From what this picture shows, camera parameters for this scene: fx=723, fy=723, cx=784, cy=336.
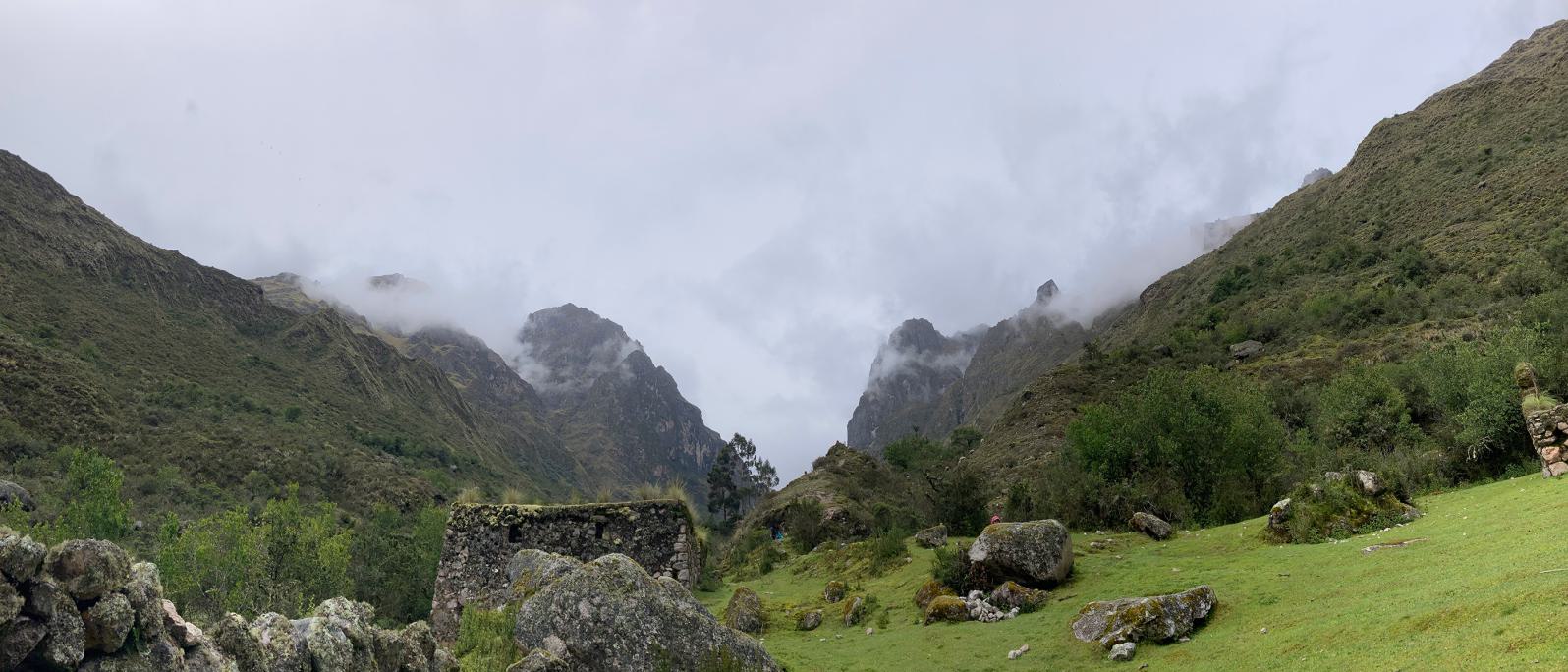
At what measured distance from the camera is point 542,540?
17.6 meters

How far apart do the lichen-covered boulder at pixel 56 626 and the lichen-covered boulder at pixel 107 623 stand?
0.06m

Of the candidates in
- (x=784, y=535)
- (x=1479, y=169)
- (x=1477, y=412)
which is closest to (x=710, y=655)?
(x=1477, y=412)

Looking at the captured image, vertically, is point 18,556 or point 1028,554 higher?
point 18,556

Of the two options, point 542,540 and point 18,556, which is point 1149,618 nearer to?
point 18,556

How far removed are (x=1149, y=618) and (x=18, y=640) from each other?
12564 mm

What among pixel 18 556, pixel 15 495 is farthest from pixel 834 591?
pixel 15 495

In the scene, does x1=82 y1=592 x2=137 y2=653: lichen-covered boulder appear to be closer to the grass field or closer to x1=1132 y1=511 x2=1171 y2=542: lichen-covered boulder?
the grass field

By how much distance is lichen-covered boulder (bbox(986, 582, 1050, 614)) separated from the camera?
1454 centimetres

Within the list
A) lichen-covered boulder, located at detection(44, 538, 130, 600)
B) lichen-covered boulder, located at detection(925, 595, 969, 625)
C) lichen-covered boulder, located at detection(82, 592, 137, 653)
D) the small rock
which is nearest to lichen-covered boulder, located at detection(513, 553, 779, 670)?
lichen-covered boulder, located at detection(82, 592, 137, 653)

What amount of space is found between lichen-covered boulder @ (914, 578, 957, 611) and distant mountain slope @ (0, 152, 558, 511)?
163ft

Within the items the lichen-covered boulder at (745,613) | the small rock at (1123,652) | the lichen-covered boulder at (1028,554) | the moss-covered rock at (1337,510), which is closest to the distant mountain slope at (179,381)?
the lichen-covered boulder at (745,613)

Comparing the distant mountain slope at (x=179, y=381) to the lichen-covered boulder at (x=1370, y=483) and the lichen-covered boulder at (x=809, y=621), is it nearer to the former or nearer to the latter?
the lichen-covered boulder at (x=809, y=621)

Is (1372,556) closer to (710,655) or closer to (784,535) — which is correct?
(710,655)

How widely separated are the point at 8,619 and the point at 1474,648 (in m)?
11.2
